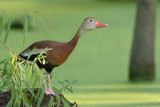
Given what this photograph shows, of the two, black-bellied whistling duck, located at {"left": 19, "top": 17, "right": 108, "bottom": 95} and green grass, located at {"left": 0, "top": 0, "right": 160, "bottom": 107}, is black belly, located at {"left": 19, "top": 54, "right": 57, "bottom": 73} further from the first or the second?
green grass, located at {"left": 0, "top": 0, "right": 160, "bottom": 107}

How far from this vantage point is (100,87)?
775cm

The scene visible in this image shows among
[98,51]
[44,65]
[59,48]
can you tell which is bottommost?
[44,65]

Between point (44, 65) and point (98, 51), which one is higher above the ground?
point (98, 51)

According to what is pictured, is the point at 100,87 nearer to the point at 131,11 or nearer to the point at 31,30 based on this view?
the point at 31,30

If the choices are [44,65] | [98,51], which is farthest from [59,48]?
[98,51]

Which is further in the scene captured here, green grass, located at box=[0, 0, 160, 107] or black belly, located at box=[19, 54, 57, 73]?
green grass, located at box=[0, 0, 160, 107]

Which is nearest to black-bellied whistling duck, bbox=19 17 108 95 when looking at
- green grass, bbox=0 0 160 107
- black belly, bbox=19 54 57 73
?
black belly, bbox=19 54 57 73

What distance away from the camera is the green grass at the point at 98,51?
719 centimetres

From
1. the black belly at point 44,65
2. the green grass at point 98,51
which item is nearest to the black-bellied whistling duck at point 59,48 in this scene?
the black belly at point 44,65

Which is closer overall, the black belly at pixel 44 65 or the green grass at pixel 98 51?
the black belly at pixel 44 65

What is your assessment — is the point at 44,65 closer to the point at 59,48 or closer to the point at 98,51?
the point at 59,48

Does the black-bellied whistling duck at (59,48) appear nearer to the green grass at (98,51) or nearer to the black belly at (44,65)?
the black belly at (44,65)

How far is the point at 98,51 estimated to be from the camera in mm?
9656

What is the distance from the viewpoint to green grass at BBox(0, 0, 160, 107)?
7191mm
